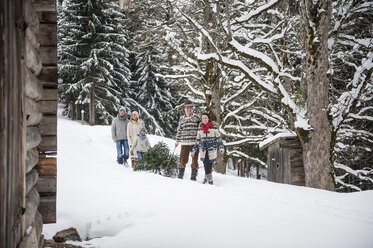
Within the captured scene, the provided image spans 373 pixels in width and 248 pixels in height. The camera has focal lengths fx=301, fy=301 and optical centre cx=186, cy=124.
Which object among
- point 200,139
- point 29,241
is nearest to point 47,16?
point 29,241

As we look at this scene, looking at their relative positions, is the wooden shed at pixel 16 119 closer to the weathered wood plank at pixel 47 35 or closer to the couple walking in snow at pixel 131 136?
the weathered wood plank at pixel 47 35

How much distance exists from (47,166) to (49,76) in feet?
3.44

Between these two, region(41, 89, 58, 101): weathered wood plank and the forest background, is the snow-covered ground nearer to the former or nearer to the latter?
region(41, 89, 58, 101): weathered wood plank

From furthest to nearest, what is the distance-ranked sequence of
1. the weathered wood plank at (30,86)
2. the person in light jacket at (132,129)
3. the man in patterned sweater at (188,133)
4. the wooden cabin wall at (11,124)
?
the person in light jacket at (132,129), the man in patterned sweater at (188,133), the weathered wood plank at (30,86), the wooden cabin wall at (11,124)

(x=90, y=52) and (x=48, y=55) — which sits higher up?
(x=90, y=52)

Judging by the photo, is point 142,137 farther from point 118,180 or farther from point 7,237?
point 7,237

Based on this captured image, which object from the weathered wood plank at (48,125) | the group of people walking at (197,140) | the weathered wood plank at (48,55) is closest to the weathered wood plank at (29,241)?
the weathered wood plank at (48,125)

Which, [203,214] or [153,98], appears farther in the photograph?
[153,98]

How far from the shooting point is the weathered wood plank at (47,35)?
3.44 m

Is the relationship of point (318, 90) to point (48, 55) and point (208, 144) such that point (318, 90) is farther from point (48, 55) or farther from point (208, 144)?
point (48, 55)

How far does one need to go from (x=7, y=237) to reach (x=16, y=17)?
1401mm

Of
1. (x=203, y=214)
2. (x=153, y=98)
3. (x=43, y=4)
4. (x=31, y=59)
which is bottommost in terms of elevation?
(x=203, y=214)

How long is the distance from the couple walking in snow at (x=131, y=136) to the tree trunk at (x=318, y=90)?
485 centimetres

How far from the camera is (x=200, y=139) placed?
7168mm
